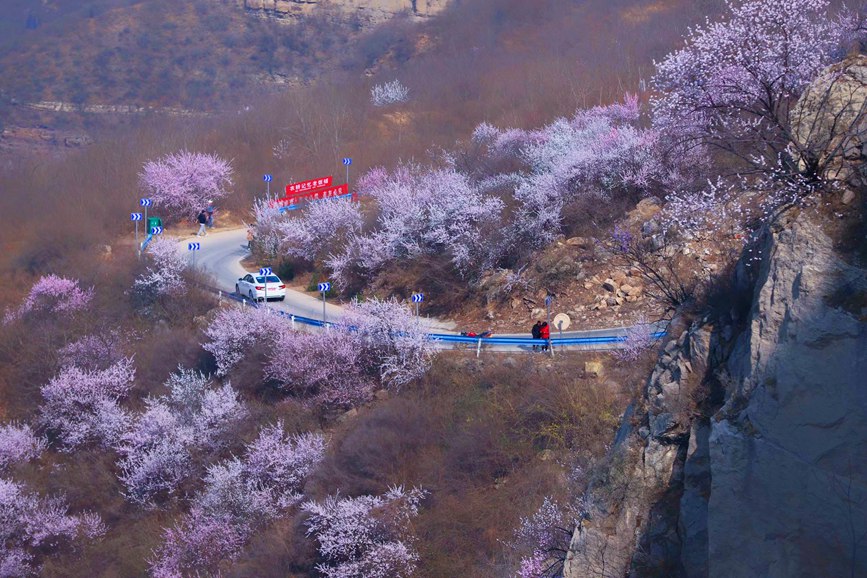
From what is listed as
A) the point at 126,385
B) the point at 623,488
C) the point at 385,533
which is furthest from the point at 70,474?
the point at 623,488

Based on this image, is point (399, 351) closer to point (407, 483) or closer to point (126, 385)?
point (407, 483)

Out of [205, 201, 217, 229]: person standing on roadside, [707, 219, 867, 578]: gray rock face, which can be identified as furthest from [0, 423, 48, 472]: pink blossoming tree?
[707, 219, 867, 578]: gray rock face

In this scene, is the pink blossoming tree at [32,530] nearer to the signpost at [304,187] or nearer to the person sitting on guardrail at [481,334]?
the person sitting on guardrail at [481,334]

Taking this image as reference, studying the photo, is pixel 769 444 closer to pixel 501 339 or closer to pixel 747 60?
pixel 747 60

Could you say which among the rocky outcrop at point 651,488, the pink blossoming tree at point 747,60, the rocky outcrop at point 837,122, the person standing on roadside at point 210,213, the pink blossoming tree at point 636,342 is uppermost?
the rocky outcrop at point 837,122

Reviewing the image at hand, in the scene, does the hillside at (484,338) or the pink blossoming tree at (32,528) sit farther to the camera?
the pink blossoming tree at (32,528)

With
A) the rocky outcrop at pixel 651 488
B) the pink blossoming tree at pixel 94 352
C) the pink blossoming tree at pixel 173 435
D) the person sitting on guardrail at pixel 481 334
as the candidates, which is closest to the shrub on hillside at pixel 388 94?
the pink blossoming tree at pixel 94 352

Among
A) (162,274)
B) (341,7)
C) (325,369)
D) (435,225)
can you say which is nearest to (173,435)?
(325,369)
